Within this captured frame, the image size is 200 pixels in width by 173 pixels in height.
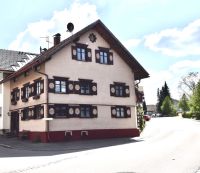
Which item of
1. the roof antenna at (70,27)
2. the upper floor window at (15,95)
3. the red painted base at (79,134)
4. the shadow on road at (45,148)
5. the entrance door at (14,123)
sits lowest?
the shadow on road at (45,148)

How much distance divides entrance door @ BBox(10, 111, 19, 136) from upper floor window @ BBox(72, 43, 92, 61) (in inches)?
374

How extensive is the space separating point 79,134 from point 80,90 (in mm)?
3776

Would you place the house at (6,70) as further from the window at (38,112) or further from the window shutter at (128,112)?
the window shutter at (128,112)

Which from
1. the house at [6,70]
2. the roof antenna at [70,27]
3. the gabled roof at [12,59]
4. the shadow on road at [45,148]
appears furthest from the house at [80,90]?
the gabled roof at [12,59]

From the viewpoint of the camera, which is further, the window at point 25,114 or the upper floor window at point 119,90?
the upper floor window at point 119,90

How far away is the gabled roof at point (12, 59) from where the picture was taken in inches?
1397

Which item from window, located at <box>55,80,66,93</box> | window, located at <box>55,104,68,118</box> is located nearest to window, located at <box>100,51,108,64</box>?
window, located at <box>55,80,66,93</box>

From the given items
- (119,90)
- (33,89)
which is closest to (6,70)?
(33,89)

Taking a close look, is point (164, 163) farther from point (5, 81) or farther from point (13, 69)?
point (13, 69)

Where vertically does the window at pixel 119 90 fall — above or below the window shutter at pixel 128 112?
above

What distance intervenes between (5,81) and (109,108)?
37.8 feet

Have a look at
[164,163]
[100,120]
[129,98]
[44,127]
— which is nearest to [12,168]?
[164,163]

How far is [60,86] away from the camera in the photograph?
25547 millimetres

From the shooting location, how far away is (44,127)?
24.3 meters
